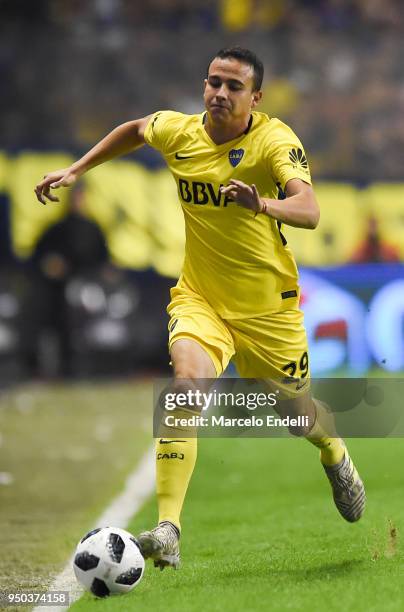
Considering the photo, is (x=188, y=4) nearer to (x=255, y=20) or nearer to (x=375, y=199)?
(x=255, y=20)

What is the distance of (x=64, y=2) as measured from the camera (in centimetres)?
2036

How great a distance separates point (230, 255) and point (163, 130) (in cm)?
68

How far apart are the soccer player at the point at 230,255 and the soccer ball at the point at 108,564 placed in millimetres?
297

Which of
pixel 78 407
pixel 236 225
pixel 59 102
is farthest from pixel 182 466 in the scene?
pixel 59 102

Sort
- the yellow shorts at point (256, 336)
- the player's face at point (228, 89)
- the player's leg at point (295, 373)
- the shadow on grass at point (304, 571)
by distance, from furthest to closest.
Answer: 1. the player's leg at point (295, 373)
2. the yellow shorts at point (256, 336)
3. the player's face at point (228, 89)
4. the shadow on grass at point (304, 571)

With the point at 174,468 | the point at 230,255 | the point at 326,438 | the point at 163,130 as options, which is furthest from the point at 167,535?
the point at 163,130

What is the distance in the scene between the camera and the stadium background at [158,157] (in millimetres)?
14484

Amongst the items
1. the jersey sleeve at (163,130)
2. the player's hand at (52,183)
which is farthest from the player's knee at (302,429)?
the player's hand at (52,183)

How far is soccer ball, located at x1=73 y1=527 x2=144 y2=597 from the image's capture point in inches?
192

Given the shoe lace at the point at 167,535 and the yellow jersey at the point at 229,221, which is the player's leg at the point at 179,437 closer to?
the shoe lace at the point at 167,535

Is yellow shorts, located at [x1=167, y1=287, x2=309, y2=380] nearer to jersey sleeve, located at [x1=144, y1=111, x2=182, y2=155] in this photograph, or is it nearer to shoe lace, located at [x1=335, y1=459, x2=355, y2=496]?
shoe lace, located at [x1=335, y1=459, x2=355, y2=496]

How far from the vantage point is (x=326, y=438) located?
607 centimetres

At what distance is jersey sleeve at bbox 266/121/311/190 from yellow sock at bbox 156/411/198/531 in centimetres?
110

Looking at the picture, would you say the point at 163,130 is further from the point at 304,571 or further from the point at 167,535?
the point at 304,571
